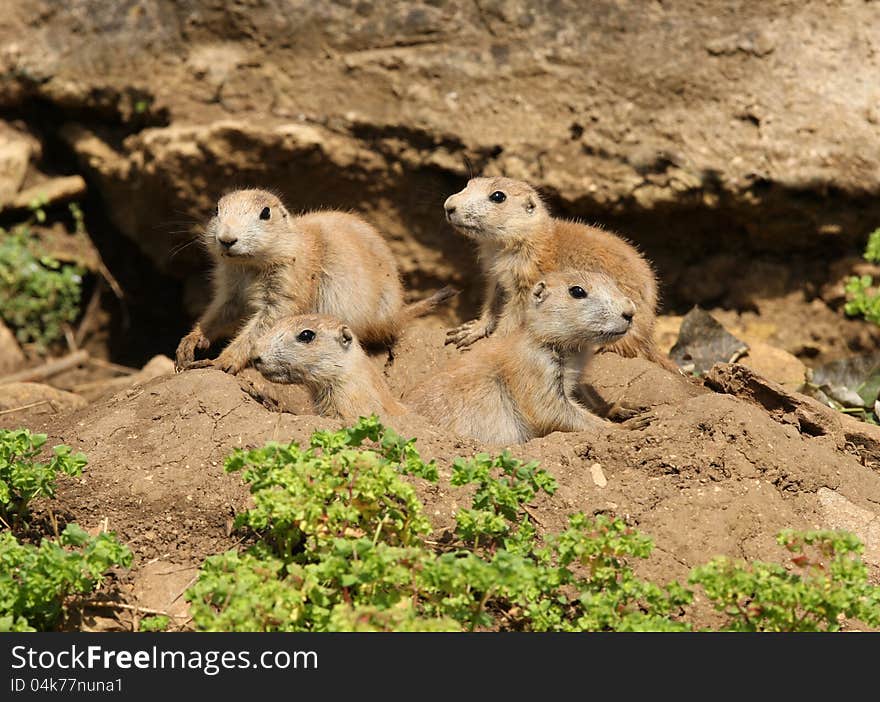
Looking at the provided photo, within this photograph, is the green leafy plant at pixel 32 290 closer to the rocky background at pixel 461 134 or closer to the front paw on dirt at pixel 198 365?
the rocky background at pixel 461 134

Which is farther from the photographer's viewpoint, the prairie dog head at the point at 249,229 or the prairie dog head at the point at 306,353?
the prairie dog head at the point at 249,229

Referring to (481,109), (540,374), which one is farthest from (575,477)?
(481,109)

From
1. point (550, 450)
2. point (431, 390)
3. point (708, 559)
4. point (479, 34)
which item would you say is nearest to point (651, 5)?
point (479, 34)

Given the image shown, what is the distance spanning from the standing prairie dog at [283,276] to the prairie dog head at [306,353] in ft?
2.01

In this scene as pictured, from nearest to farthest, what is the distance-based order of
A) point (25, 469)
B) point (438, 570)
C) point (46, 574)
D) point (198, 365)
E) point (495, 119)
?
point (438, 570)
point (46, 574)
point (25, 469)
point (198, 365)
point (495, 119)

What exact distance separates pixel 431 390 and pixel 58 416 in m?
2.50

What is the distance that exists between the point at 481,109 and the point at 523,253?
226 cm

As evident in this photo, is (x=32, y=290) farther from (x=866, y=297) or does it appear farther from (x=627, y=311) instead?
(x=866, y=297)

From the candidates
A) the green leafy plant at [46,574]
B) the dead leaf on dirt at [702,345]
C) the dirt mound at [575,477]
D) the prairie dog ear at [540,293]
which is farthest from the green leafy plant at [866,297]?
the green leafy plant at [46,574]

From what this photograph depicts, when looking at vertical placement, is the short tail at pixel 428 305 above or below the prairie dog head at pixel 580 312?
below

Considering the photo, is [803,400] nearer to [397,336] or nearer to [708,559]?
[708,559]

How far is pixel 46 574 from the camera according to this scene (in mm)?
5238

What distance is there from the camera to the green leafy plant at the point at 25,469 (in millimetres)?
5969

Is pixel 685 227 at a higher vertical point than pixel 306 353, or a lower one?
higher
